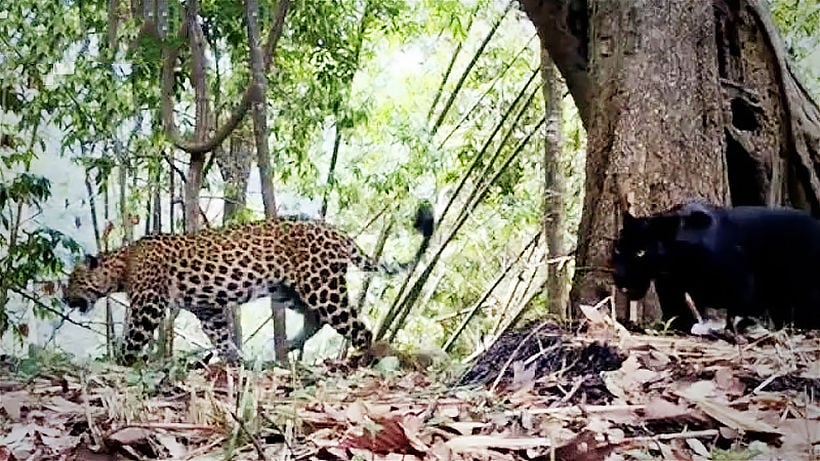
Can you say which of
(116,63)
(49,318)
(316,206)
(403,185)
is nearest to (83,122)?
(116,63)

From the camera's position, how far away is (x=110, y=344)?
154 centimetres

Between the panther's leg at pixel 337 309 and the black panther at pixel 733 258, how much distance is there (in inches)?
20.0

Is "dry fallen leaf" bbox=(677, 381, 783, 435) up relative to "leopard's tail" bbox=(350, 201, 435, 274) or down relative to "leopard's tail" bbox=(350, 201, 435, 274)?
down

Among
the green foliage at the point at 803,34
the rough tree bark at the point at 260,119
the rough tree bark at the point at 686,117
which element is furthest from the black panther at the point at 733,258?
the rough tree bark at the point at 260,119

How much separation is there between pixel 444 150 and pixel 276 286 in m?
0.40

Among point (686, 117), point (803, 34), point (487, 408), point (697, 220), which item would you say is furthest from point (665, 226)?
point (487, 408)

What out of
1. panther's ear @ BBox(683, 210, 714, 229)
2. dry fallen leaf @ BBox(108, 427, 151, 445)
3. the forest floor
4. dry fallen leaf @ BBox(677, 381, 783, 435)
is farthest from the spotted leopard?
dry fallen leaf @ BBox(677, 381, 783, 435)

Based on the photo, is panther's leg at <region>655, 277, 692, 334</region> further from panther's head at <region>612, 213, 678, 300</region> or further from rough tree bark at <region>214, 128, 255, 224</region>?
rough tree bark at <region>214, 128, 255, 224</region>

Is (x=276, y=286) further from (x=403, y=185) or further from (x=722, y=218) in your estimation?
(x=722, y=218)

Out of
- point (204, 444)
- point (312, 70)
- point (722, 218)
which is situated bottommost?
point (204, 444)

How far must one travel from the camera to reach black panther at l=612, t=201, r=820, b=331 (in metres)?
1.35

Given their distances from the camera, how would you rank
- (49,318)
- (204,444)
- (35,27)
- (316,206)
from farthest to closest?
(316,206)
(35,27)
(49,318)
(204,444)

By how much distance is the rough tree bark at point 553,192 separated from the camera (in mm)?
1868

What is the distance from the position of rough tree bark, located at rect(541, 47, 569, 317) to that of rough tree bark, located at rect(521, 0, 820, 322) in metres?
0.26
